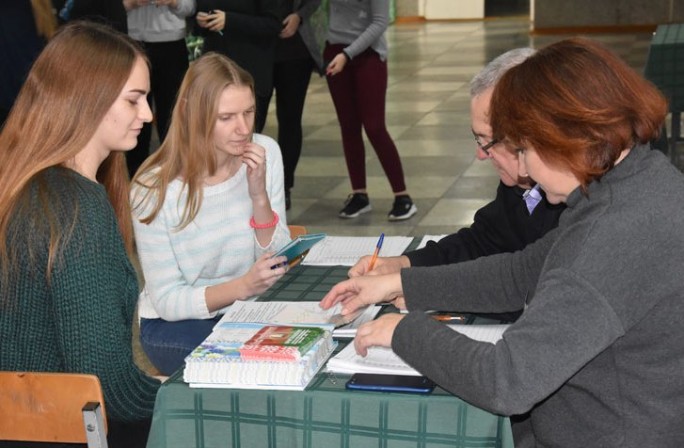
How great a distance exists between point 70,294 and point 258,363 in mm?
438

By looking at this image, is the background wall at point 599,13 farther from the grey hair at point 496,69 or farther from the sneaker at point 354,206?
the grey hair at point 496,69


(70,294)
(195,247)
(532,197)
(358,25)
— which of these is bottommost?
(195,247)

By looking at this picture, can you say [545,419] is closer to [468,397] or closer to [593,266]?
[468,397]

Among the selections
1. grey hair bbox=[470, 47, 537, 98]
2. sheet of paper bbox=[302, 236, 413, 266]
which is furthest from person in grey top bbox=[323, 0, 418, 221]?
grey hair bbox=[470, 47, 537, 98]

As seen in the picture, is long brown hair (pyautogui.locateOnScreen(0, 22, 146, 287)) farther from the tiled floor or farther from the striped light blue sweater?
the tiled floor

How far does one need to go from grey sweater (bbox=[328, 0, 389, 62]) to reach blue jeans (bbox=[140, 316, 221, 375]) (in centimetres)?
285

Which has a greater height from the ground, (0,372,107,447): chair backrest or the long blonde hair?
the long blonde hair

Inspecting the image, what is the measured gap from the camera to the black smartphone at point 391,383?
2.04 m

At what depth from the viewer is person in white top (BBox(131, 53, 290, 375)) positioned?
3.15 m

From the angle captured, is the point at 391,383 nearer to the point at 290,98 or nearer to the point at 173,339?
the point at 173,339

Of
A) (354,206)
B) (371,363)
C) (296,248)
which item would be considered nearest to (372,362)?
(371,363)

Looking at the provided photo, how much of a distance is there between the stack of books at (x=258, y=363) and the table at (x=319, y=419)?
0.06 feet

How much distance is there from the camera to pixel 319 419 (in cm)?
208

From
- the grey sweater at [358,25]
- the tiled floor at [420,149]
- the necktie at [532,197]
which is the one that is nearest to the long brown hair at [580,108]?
the necktie at [532,197]
